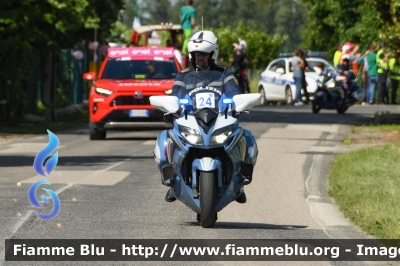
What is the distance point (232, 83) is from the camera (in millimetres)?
10641

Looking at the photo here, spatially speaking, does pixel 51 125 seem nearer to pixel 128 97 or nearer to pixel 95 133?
pixel 95 133

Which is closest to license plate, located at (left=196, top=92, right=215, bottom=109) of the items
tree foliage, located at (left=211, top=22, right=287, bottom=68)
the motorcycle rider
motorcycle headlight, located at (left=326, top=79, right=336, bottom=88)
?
the motorcycle rider

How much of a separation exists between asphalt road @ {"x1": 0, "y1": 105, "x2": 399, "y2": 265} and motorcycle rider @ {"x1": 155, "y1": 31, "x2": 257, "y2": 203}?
68cm

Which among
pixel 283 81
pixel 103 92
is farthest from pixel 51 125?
pixel 283 81

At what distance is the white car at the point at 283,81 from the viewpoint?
3744 centimetres

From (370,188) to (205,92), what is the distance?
12.0ft

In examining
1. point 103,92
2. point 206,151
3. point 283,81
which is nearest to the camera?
point 206,151

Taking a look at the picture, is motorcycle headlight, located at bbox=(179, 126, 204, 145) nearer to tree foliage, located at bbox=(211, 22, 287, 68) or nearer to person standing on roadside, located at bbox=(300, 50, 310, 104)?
person standing on roadside, located at bbox=(300, 50, 310, 104)

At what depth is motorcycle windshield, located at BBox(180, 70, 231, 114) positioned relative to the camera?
1022 cm

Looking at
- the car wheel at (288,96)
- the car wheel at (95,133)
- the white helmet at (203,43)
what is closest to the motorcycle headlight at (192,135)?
the white helmet at (203,43)

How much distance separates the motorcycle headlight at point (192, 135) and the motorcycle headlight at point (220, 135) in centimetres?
11

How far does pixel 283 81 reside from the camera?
38.2 metres

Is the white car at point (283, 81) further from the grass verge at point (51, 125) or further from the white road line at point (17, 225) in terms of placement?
the white road line at point (17, 225)

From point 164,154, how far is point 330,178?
530 centimetres
